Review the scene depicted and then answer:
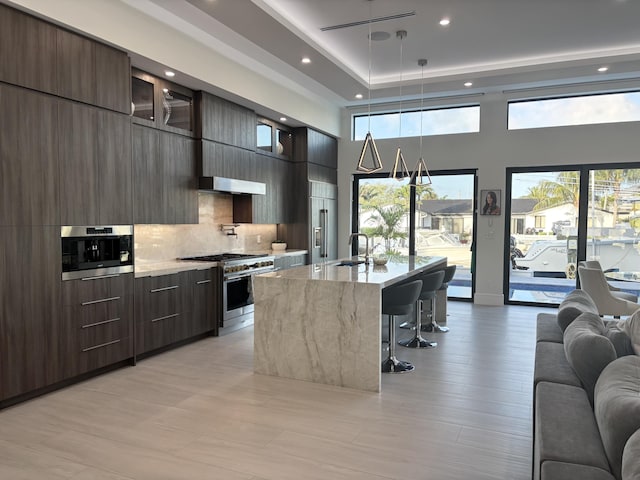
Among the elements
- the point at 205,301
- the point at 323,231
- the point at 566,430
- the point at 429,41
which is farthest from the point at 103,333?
the point at 429,41

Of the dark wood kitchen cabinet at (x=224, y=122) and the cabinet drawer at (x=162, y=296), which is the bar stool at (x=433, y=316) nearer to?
the cabinet drawer at (x=162, y=296)

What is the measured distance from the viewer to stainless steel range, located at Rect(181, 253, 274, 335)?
18.5ft

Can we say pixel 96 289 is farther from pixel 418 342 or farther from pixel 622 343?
pixel 622 343

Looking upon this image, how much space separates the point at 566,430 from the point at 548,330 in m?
1.64

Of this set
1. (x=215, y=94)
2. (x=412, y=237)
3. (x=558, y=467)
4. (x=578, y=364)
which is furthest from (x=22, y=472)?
(x=412, y=237)

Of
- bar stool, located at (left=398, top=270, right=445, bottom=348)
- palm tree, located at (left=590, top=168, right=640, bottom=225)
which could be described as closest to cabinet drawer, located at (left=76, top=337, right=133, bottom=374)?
bar stool, located at (left=398, top=270, right=445, bottom=348)

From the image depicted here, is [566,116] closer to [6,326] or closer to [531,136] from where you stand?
[531,136]

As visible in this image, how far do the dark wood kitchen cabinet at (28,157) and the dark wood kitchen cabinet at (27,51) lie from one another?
87 mm

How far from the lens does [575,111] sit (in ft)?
23.6

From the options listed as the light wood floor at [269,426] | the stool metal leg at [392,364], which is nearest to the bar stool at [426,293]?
the light wood floor at [269,426]

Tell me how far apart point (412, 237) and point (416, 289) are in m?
4.15

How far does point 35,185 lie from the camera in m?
3.52

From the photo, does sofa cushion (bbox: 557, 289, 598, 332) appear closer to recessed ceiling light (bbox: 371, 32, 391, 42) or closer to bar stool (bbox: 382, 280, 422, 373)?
bar stool (bbox: 382, 280, 422, 373)

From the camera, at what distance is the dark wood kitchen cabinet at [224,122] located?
5.47m
